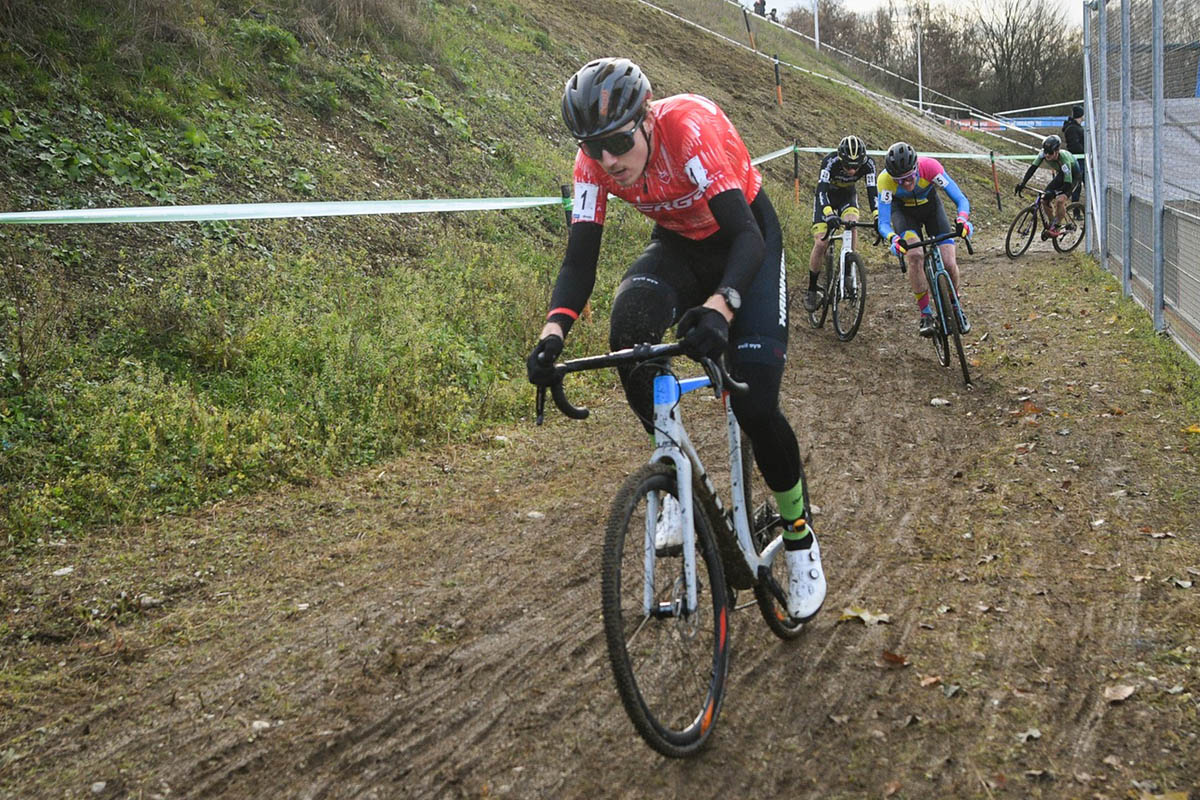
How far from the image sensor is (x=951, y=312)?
8.96 meters

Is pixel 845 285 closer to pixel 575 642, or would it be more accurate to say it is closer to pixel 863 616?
pixel 863 616

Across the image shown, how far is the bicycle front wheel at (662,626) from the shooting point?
292cm

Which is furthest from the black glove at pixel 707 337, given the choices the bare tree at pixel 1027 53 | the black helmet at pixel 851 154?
the bare tree at pixel 1027 53

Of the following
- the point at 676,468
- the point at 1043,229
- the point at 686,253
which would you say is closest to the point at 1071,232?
the point at 1043,229

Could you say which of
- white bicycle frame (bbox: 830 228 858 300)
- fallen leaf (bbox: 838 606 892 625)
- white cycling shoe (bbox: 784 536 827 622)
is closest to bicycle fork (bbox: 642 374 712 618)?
white cycling shoe (bbox: 784 536 827 622)

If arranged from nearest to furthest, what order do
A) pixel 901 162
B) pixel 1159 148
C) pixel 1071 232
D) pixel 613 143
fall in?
pixel 613 143
pixel 1159 148
pixel 901 162
pixel 1071 232

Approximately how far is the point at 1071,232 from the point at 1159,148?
848 cm

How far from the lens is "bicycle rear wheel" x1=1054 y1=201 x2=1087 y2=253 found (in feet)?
53.8

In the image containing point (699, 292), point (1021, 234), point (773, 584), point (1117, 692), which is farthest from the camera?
point (1021, 234)

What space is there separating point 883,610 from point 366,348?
4.69 metres

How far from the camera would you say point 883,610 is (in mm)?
4488

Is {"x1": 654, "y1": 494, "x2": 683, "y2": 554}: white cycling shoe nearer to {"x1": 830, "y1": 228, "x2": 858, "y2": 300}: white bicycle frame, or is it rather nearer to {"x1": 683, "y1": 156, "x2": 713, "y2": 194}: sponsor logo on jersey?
{"x1": 683, "y1": 156, "x2": 713, "y2": 194}: sponsor logo on jersey

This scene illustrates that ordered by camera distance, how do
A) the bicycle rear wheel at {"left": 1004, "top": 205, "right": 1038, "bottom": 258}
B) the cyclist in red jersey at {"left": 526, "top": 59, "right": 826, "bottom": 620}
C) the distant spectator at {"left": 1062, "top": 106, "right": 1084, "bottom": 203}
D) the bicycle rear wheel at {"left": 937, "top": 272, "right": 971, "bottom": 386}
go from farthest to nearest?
the distant spectator at {"left": 1062, "top": 106, "right": 1084, "bottom": 203}, the bicycle rear wheel at {"left": 1004, "top": 205, "right": 1038, "bottom": 258}, the bicycle rear wheel at {"left": 937, "top": 272, "right": 971, "bottom": 386}, the cyclist in red jersey at {"left": 526, "top": 59, "right": 826, "bottom": 620}

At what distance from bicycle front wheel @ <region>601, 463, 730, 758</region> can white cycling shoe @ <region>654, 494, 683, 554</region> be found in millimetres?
17
